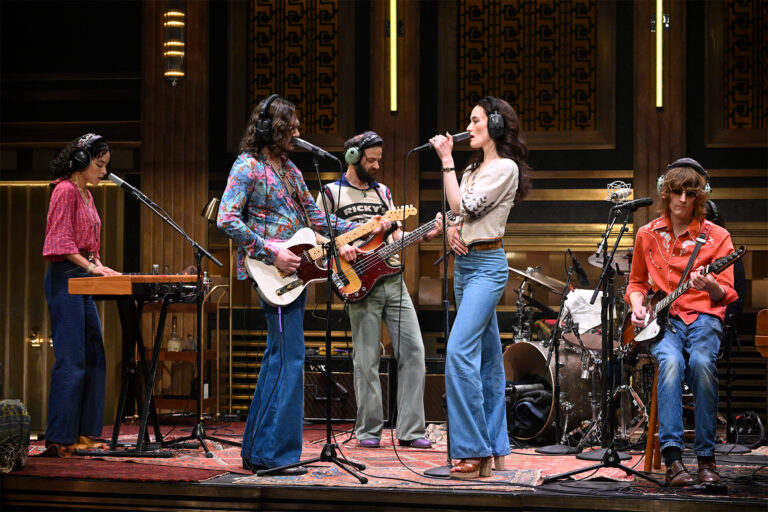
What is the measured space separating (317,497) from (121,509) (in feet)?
3.40

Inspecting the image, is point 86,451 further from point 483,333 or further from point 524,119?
point 524,119

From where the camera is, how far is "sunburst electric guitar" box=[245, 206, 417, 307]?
4.79m

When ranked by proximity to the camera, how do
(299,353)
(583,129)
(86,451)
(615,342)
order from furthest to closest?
1. (583,129)
2. (615,342)
3. (86,451)
4. (299,353)

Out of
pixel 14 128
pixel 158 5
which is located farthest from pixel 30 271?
pixel 158 5

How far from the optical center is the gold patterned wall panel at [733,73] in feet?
26.9

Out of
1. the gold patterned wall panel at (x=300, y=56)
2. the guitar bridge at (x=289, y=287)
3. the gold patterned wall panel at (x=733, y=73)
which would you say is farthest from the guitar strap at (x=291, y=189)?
the gold patterned wall panel at (x=733, y=73)

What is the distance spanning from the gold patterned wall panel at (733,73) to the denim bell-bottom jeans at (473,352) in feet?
13.7

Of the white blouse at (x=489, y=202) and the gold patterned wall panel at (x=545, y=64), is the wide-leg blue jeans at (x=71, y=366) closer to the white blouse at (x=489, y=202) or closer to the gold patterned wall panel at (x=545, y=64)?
the white blouse at (x=489, y=202)

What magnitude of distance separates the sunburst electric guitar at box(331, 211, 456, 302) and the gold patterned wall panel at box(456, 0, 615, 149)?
2735 mm

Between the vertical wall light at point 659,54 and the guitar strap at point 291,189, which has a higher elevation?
the vertical wall light at point 659,54

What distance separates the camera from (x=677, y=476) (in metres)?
4.56

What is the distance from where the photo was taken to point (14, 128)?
8938 mm

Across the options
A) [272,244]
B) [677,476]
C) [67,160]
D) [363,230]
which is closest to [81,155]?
[67,160]

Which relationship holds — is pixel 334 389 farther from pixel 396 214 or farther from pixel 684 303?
pixel 684 303
